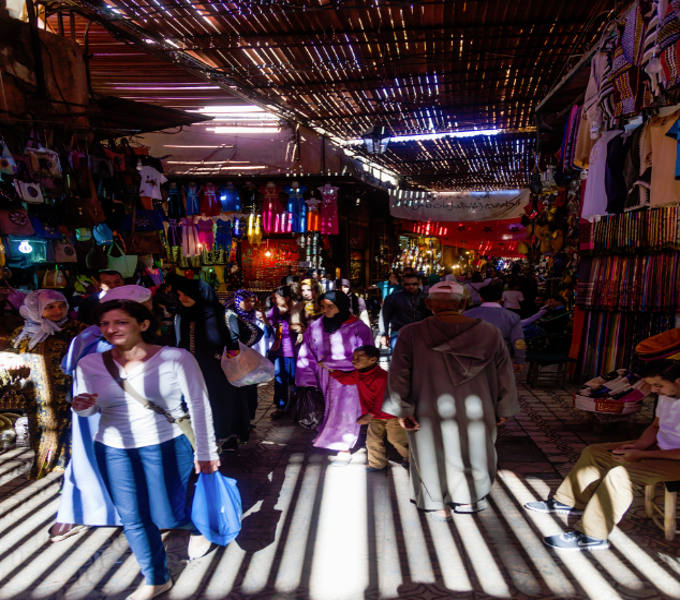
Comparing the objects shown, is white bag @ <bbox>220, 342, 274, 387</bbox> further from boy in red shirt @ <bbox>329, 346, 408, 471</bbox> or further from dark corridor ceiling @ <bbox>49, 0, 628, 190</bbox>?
dark corridor ceiling @ <bbox>49, 0, 628, 190</bbox>

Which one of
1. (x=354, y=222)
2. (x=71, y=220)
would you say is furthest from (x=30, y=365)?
(x=354, y=222)

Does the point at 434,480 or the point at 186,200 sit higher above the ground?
the point at 186,200

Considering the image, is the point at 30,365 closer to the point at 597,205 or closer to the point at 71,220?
the point at 71,220

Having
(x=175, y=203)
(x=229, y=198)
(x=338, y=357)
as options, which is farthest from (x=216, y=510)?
(x=229, y=198)

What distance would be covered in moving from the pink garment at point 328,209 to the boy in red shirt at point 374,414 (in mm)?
7353

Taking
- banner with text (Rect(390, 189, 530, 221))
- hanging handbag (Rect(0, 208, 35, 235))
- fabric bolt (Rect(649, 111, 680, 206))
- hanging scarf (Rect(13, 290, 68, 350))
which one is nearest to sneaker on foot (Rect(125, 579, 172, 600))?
hanging scarf (Rect(13, 290, 68, 350))

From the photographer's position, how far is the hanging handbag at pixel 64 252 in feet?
16.7

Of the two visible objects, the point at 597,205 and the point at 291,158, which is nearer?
the point at 597,205

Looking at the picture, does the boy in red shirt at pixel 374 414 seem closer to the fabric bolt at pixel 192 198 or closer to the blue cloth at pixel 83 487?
the blue cloth at pixel 83 487

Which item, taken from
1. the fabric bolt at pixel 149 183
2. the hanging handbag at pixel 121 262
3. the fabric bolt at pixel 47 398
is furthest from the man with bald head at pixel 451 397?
the fabric bolt at pixel 149 183

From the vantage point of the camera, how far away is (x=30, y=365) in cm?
443

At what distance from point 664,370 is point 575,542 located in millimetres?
1272

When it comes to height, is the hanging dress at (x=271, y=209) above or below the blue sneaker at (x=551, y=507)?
above

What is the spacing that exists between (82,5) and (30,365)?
374 centimetres
